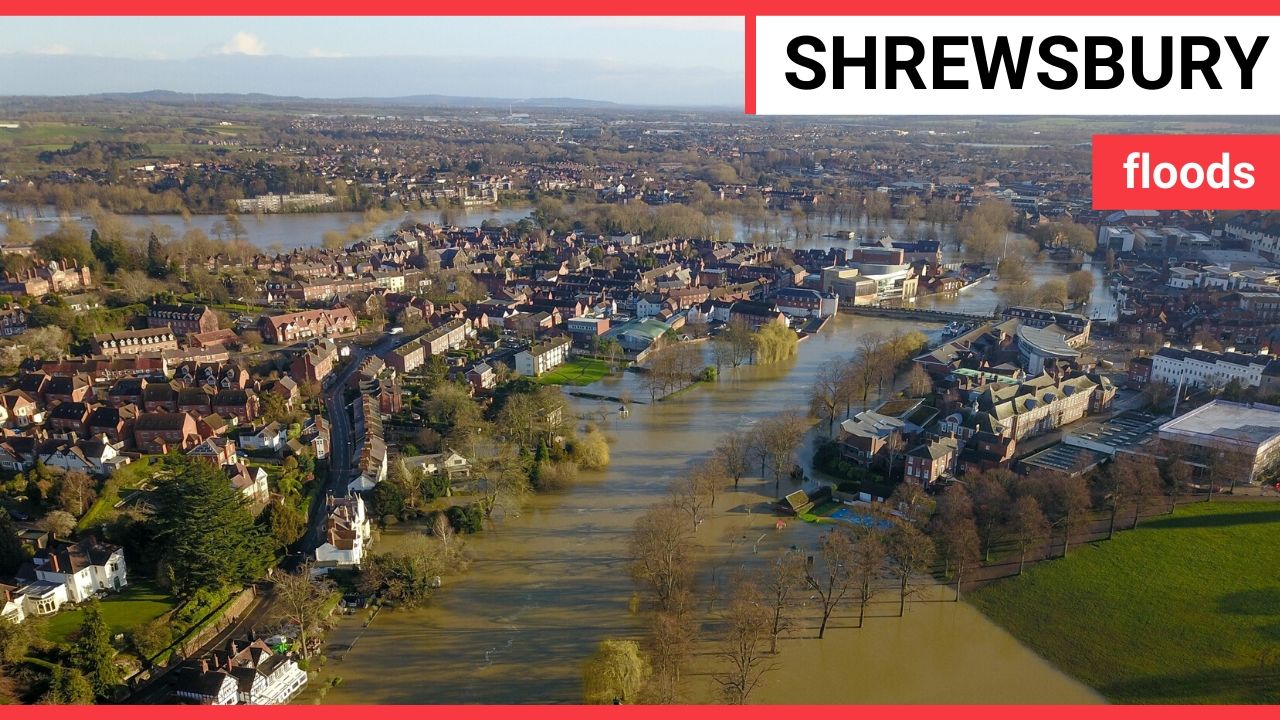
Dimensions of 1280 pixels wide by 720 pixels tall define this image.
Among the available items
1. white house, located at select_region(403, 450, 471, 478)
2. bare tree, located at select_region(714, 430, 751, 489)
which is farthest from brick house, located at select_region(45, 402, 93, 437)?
bare tree, located at select_region(714, 430, 751, 489)

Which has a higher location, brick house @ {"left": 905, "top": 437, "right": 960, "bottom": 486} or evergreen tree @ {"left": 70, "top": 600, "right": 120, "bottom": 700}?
brick house @ {"left": 905, "top": 437, "right": 960, "bottom": 486}

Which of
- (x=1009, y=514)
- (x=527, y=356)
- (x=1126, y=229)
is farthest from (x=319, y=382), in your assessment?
(x=1126, y=229)

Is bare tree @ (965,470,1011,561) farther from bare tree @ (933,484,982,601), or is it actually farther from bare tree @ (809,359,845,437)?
bare tree @ (809,359,845,437)

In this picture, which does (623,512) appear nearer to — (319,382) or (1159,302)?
(319,382)

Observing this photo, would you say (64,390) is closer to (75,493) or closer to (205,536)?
(75,493)

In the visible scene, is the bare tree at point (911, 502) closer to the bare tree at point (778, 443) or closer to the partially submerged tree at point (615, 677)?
the bare tree at point (778, 443)

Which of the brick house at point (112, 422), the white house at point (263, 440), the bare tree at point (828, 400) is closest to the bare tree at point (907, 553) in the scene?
the bare tree at point (828, 400)
